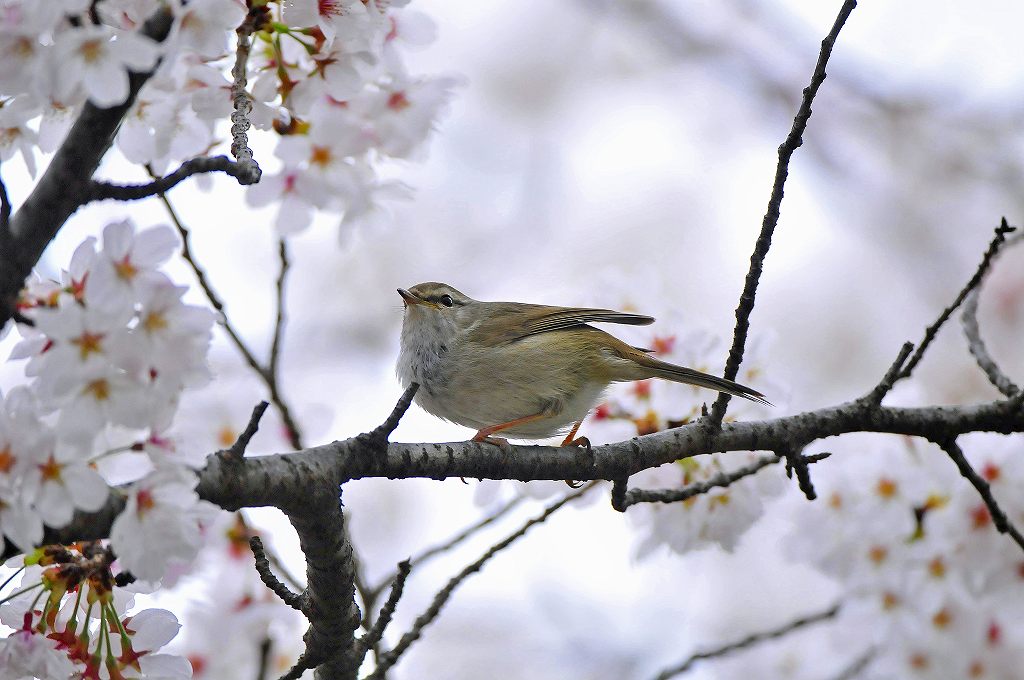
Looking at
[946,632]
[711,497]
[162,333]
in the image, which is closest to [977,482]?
[711,497]

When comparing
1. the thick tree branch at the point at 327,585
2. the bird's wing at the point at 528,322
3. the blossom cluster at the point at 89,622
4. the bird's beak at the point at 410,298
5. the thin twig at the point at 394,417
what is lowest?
the blossom cluster at the point at 89,622

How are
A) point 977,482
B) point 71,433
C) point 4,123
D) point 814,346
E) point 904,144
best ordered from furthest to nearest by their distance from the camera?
point 814,346 < point 904,144 < point 977,482 < point 4,123 < point 71,433

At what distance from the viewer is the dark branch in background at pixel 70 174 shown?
1.87m

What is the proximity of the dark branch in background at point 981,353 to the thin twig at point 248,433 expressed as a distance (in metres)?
2.28

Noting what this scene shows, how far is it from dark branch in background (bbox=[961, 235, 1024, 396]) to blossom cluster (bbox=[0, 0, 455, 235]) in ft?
6.12

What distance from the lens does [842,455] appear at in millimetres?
4062

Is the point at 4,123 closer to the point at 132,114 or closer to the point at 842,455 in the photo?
the point at 132,114

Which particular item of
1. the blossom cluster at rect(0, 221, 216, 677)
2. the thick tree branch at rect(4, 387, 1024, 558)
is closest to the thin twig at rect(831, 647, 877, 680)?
the thick tree branch at rect(4, 387, 1024, 558)

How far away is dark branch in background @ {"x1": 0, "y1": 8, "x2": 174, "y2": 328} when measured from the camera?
6.12ft

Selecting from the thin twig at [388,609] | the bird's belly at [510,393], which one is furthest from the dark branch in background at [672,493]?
the bird's belly at [510,393]

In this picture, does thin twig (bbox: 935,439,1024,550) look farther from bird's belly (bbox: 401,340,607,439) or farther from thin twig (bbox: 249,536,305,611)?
thin twig (bbox: 249,536,305,611)

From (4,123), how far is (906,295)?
353 inches

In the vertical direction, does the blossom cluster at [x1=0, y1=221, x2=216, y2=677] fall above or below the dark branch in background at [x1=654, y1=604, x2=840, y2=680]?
below

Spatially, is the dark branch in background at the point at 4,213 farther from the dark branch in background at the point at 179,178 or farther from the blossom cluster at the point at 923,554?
the blossom cluster at the point at 923,554
